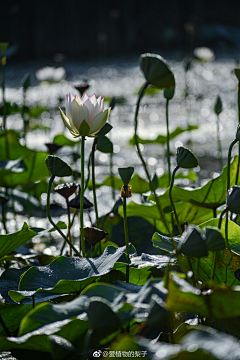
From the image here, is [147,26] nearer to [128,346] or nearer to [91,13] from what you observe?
[91,13]

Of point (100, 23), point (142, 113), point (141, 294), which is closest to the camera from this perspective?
point (141, 294)

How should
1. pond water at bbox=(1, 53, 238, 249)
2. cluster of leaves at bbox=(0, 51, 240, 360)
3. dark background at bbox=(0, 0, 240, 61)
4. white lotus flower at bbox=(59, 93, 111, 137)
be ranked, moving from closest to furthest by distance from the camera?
cluster of leaves at bbox=(0, 51, 240, 360) → white lotus flower at bbox=(59, 93, 111, 137) → pond water at bbox=(1, 53, 238, 249) → dark background at bbox=(0, 0, 240, 61)

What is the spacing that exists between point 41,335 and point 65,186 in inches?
11.2

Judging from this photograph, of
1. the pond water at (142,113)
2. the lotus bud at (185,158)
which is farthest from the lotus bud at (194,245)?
the pond water at (142,113)

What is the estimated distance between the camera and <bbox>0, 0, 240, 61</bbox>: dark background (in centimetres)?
717

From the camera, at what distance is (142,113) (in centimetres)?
304

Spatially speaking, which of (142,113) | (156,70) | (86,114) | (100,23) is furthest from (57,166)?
(100,23)

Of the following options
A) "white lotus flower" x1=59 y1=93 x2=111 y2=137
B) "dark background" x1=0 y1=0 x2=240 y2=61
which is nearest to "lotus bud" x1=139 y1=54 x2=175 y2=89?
"white lotus flower" x1=59 y1=93 x2=111 y2=137

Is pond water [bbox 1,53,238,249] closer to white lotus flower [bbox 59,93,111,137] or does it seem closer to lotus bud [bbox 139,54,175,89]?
white lotus flower [bbox 59,93,111,137]

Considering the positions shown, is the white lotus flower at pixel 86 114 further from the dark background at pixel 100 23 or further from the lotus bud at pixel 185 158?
the dark background at pixel 100 23

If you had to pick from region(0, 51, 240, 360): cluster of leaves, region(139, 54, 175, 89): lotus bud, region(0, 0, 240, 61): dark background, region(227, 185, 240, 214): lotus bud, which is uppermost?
region(0, 0, 240, 61): dark background

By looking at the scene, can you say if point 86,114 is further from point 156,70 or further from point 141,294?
point 141,294

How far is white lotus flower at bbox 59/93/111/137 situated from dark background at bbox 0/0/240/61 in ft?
21.8

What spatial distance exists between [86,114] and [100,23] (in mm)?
Result: 7537
